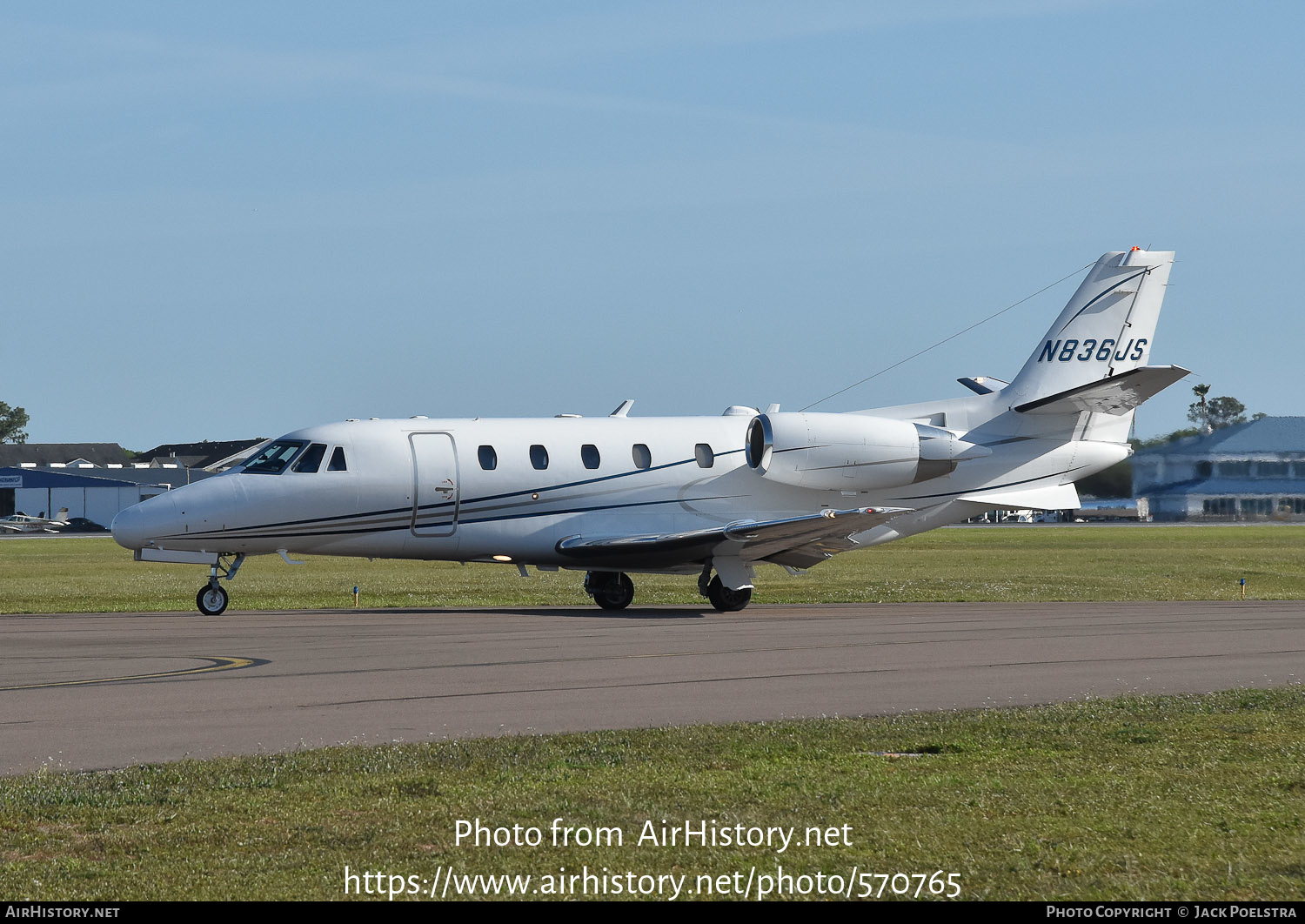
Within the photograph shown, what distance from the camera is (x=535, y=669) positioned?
54.9 feet

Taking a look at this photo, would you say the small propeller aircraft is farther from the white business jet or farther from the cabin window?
the cabin window

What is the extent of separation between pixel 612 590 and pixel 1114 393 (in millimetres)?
10580

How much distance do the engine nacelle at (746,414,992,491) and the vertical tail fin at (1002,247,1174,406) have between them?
2690 mm

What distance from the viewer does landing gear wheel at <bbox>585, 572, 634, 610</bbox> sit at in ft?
93.1

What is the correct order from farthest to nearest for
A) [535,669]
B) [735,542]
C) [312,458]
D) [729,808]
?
[735,542] < [312,458] < [535,669] < [729,808]

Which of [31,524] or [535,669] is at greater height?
[535,669]

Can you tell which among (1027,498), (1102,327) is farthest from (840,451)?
(1102,327)

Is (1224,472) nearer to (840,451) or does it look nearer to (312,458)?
(840,451)

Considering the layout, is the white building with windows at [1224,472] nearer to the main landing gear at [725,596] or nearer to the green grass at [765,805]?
the main landing gear at [725,596]

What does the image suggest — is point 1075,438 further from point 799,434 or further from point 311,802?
point 311,802

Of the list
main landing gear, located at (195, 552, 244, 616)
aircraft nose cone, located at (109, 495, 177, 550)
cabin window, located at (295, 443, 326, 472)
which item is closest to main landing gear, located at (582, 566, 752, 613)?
cabin window, located at (295, 443, 326, 472)

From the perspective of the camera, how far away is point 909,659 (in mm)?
17781
